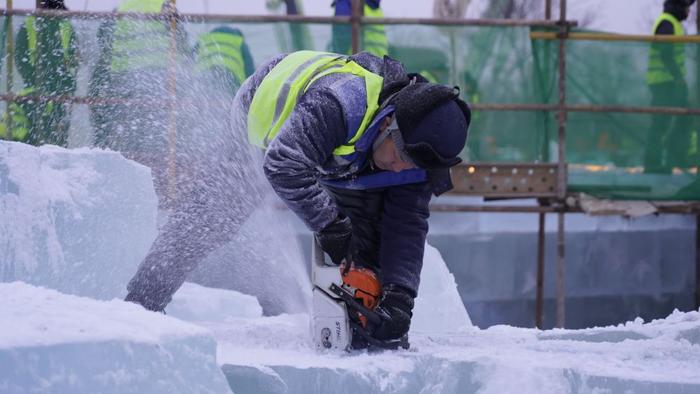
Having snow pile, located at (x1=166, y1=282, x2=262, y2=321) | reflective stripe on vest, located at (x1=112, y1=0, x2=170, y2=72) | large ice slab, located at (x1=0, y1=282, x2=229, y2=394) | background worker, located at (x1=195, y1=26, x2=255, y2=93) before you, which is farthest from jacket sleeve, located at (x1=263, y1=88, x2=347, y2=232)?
reflective stripe on vest, located at (x1=112, y1=0, x2=170, y2=72)

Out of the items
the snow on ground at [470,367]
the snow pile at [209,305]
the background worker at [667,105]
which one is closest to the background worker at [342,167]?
the snow on ground at [470,367]

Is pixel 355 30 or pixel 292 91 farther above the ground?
pixel 292 91

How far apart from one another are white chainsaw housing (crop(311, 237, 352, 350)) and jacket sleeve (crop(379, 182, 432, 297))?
29 cm

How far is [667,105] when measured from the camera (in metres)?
7.11

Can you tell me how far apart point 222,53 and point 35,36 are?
4.11ft

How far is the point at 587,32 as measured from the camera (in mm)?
7070

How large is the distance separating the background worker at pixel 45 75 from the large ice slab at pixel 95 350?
4.18m

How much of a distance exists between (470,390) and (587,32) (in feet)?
14.8

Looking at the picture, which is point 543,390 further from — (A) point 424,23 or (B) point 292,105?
(A) point 424,23

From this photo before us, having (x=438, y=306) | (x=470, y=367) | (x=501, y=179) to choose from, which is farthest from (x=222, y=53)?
(x=470, y=367)

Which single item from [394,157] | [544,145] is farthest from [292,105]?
[544,145]

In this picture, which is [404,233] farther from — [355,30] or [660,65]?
[660,65]

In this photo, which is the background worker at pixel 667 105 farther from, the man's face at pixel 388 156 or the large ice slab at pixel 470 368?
Answer: the man's face at pixel 388 156

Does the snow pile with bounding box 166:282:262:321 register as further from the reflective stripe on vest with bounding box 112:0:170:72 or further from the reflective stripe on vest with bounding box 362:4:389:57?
the reflective stripe on vest with bounding box 362:4:389:57
